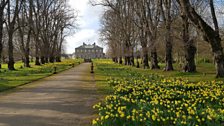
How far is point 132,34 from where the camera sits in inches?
2470

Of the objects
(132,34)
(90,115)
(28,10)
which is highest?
(28,10)

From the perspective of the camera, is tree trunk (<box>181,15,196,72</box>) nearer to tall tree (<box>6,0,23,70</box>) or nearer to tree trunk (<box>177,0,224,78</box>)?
tree trunk (<box>177,0,224,78</box>)

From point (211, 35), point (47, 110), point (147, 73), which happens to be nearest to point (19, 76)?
point (147, 73)

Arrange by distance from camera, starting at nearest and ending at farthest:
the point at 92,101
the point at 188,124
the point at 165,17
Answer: the point at 188,124, the point at 92,101, the point at 165,17

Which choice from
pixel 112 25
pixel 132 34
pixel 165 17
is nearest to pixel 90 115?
pixel 165 17

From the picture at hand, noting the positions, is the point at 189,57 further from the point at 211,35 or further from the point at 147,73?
the point at 211,35

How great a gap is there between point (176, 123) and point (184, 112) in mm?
1764

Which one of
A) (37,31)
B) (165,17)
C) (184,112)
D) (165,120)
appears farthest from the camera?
(37,31)

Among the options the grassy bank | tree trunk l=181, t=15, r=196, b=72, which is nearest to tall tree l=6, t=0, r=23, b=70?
the grassy bank

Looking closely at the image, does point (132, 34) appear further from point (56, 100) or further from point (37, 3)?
point (56, 100)

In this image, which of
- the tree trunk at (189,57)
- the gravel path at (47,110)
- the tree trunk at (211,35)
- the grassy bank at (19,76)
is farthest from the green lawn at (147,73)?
the grassy bank at (19,76)

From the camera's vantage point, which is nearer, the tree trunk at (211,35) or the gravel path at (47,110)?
the gravel path at (47,110)

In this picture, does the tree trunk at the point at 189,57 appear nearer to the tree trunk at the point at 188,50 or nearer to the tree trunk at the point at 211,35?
the tree trunk at the point at 188,50

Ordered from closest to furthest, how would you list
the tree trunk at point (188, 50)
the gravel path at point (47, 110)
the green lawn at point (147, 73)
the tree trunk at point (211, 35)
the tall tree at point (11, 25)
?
the gravel path at point (47, 110), the green lawn at point (147, 73), the tree trunk at point (211, 35), the tree trunk at point (188, 50), the tall tree at point (11, 25)
